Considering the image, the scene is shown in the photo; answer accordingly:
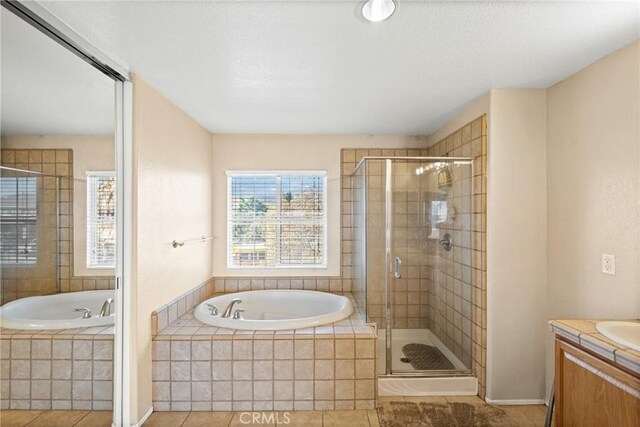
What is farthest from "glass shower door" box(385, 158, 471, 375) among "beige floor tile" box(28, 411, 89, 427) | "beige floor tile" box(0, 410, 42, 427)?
"beige floor tile" box(0, 410, 42, 427)

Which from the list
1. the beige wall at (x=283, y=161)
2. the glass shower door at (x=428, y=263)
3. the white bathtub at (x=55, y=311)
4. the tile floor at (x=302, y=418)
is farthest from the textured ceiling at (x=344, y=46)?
the tile floor at (x=302, y=418)

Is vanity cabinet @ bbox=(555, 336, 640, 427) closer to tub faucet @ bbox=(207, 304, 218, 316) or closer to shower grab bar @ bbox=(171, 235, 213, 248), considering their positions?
tub faucet @ bbox=(207, 304, 218, 316)

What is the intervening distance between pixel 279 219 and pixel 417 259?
5.15ft

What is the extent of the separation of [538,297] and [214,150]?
330cm

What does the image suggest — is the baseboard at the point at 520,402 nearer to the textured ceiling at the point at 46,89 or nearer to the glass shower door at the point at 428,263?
the glass shower door at the point at 428,263

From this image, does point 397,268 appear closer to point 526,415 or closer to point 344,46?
point 526,415

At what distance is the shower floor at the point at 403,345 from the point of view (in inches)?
104

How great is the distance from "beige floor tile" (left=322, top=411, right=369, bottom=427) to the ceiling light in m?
2.38

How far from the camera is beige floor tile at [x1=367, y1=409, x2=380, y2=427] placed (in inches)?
84.0

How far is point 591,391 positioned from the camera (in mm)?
1456

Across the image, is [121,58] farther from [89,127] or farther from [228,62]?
[228,62]

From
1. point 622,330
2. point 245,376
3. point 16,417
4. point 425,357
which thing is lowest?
point 425,357

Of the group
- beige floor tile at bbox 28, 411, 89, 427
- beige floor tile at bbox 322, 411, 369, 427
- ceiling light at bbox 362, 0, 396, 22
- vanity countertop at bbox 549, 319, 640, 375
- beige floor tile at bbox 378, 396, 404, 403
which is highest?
ceiling light at bbox 362, 0, 396, 22

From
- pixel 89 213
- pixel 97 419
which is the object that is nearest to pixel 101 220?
pixel 89 213
